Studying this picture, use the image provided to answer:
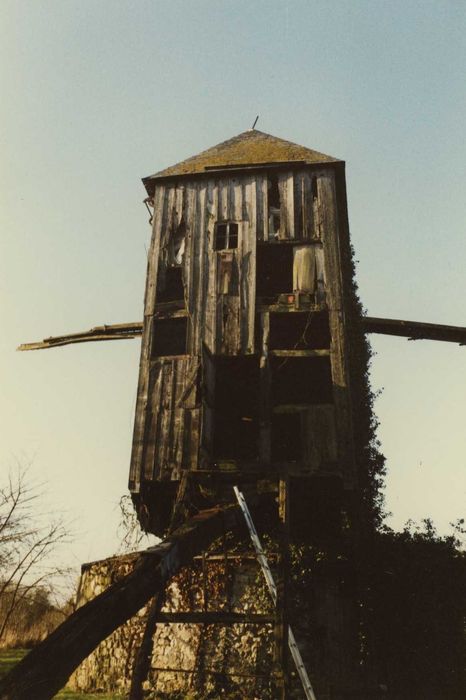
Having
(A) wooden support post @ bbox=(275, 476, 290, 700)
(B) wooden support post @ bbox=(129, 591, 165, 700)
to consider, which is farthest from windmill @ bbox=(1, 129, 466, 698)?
(B) wooden support post @ bbox=(129, 591, 165, 700)

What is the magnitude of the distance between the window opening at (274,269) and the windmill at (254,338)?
55 mm

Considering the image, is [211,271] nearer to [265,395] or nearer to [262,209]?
[262,209]

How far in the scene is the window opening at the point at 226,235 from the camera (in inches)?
584

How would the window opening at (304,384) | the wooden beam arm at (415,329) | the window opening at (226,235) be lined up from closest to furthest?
the window opening at (226,235) → the wooden beam arm at (415,329) → the window opening at (304,384)

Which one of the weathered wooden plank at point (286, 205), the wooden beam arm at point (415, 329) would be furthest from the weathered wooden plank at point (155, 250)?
the wooden beam arm at point (415, 329)

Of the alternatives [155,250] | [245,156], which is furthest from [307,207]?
[155,250]

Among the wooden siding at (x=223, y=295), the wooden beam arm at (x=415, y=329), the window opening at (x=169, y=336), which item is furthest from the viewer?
the wooden beam arm at (x=415, y=329)

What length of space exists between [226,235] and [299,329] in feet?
11.3

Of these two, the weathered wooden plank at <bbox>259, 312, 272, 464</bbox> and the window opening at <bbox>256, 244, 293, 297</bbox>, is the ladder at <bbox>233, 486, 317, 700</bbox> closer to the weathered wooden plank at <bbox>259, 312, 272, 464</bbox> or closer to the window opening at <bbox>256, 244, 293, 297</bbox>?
the weathered wooden plank at <bbox>259, 312, 272, 464</bbox>

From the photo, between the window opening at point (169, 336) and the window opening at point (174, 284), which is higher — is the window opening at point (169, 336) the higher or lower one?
the lower one

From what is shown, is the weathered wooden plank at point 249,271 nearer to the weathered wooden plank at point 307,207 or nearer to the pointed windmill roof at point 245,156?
the pointed windmill roof at point 245,156

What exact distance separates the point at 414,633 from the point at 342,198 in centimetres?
1234

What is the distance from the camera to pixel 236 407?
15711 millimetres

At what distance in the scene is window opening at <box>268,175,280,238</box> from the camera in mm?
14952
